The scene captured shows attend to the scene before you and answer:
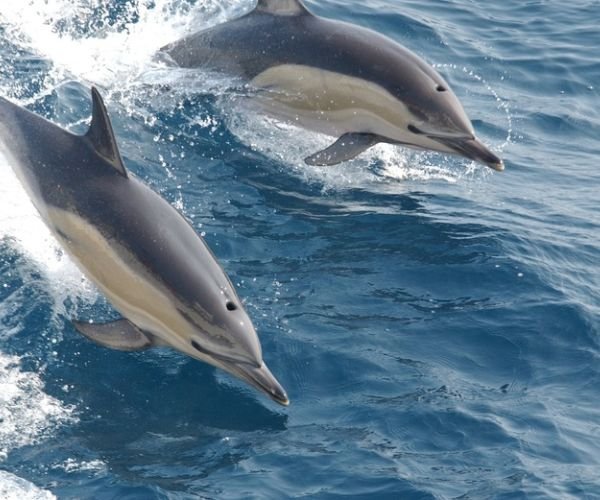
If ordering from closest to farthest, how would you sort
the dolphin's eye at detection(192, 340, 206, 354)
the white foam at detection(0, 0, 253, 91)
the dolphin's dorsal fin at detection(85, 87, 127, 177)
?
the dolphin's eye at detection(192, 340, 206, 354) < the dolphin's dorsal fin at detection(85, 87, 127, 177) < the white foam at detection(0, 0, 253, 91)

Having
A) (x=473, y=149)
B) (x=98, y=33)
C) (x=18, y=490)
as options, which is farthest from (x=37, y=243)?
(x=98, y=33)

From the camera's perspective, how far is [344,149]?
10969 millimetres

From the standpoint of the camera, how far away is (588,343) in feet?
29.2

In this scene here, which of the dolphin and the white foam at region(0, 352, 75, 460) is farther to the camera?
the dolphin

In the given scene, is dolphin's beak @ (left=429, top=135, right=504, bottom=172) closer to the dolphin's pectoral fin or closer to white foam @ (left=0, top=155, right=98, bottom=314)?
white foam @ (left=0, top=155, right=98, bottom=314)

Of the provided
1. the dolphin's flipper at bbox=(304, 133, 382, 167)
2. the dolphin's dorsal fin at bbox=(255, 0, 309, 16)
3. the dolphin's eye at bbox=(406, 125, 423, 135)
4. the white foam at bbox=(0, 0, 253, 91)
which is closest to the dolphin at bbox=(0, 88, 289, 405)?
the dolphin's flipper at bbox=(304, 133, 382, 167)

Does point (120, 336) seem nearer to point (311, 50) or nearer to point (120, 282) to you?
point (120, 282)

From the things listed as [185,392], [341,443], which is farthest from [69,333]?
[341,443]

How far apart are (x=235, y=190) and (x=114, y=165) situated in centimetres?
290

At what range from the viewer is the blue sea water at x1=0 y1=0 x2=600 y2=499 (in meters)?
7.24

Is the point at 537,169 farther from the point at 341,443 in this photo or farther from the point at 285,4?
the point at 341,443

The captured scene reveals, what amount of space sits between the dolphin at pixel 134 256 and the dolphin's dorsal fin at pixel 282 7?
3.58m

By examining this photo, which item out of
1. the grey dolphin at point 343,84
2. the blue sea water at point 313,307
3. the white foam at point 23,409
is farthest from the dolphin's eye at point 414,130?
the white foam at point 23,409

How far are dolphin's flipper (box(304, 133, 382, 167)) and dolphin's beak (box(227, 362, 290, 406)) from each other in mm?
3750
